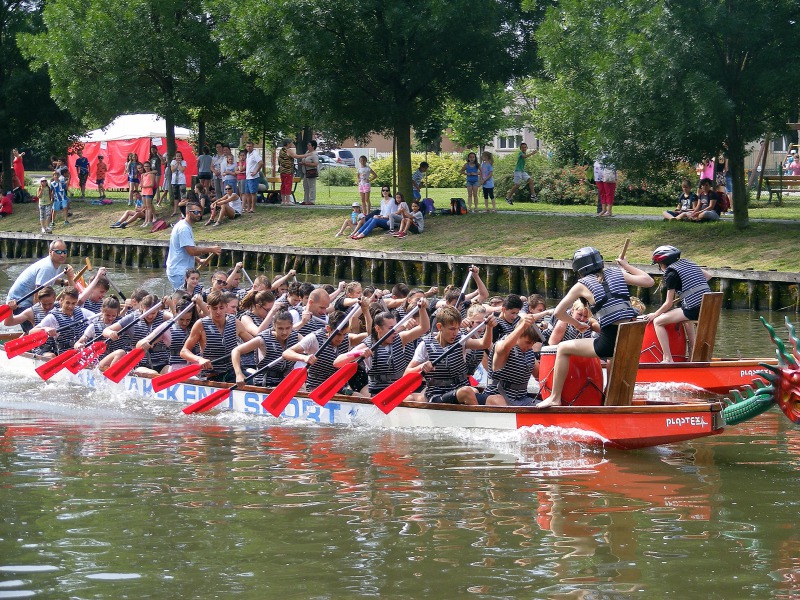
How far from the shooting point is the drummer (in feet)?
36.4

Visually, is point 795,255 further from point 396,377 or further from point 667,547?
point 667,547

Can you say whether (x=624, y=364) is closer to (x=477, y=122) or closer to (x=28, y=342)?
(x=28, y=342)

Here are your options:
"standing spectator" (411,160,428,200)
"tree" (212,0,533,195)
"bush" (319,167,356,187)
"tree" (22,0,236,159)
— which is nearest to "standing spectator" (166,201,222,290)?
"tree" (212,0,533,195)

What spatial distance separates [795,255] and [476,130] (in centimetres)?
2475

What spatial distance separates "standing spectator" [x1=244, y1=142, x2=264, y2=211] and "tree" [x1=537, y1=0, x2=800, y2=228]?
29.7 feet

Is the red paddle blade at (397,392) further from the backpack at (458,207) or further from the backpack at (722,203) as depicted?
the backpack at (458,207)

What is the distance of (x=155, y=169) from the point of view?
33.7 m

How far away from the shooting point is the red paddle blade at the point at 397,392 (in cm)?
1152

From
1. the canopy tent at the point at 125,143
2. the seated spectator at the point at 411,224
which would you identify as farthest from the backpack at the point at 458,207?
the canopy tent at the point at 125,143

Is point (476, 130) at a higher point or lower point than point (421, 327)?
higher

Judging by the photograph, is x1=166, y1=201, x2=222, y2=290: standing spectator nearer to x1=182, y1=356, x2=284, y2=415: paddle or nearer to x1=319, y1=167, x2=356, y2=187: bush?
x1=182, y1=356, x2=284, y2=415: paddle

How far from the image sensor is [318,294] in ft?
42.2

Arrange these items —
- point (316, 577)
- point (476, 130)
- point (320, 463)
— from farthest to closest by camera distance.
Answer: point (476, 130)
point (320, 463)
point (316, 577)

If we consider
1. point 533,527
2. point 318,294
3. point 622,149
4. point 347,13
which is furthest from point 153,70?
point 533,527
